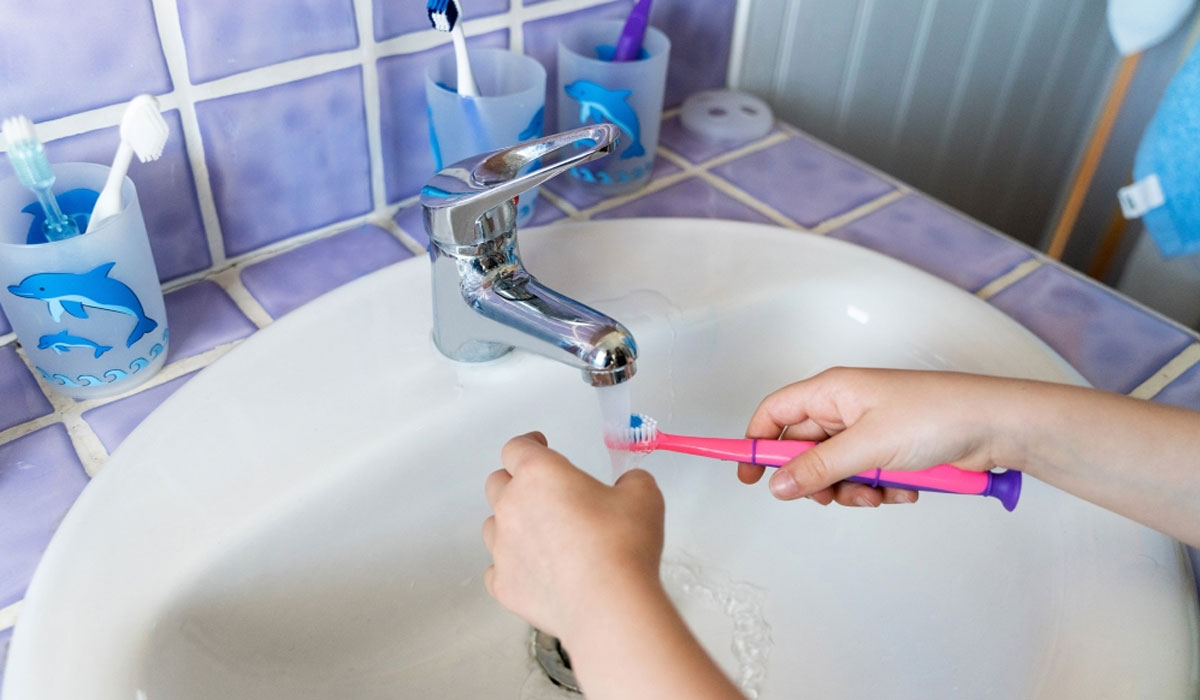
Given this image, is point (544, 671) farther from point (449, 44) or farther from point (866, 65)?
point (866, 65)

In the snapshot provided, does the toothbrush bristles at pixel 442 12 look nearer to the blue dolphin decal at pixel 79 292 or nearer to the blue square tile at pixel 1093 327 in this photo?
the blue dolphin decal at pixel 79 292

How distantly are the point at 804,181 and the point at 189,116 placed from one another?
41 centimetres

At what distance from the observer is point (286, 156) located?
1.78 feet

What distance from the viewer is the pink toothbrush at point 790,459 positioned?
16.3 inches

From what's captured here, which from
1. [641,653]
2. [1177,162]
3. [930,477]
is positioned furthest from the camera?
[1177,162]

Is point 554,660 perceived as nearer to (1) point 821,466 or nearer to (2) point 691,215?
(1) point 821,466

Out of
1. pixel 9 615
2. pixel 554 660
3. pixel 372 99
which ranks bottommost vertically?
pixel 554 660

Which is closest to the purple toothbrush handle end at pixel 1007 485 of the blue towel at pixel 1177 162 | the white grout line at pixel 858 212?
the white grout line at pixel 858 212

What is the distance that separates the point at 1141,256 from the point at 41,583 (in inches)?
43.1

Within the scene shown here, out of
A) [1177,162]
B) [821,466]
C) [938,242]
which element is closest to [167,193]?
[821,466]

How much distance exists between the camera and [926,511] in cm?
52

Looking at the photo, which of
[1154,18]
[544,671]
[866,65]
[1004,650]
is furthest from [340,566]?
A: [1154,18]

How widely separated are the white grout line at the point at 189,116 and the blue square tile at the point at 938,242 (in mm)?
388

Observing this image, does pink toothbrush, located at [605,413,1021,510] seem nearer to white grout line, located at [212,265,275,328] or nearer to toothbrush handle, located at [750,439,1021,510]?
toothbrush handle, located at [750,439,1021,510]
